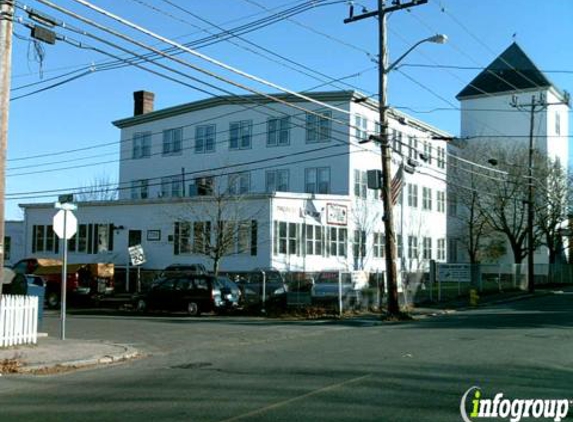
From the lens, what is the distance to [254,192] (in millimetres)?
41375

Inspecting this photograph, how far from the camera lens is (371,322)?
22781 millimetres

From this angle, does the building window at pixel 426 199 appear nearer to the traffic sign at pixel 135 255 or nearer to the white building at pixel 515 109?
the white building at pixel 515 109

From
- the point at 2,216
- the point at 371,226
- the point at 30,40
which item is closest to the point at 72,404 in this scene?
the point at 2,216

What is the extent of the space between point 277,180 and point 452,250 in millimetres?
20789

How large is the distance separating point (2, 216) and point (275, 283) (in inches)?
578

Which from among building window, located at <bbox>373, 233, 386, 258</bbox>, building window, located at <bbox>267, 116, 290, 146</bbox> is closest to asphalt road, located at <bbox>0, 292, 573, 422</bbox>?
building window, located at <bbox>373, 233, 386, 258</bbox>

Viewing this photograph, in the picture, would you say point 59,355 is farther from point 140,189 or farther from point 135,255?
point 140,189

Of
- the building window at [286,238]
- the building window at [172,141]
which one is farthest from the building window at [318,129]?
the building window at [172,141]

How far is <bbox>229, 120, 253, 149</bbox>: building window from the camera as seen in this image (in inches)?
1763

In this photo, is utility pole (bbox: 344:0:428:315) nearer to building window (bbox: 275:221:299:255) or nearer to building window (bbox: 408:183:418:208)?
building window (bbox: 275:221:299:255)

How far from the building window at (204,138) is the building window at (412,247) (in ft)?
52.3

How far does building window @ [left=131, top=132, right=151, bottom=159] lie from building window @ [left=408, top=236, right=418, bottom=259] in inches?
796

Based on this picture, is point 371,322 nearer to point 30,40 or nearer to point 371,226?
point 30,40

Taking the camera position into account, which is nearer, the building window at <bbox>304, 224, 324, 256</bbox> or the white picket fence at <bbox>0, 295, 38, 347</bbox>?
the white picket fence at <bbox>0, 295, 38, 347</bbox>
